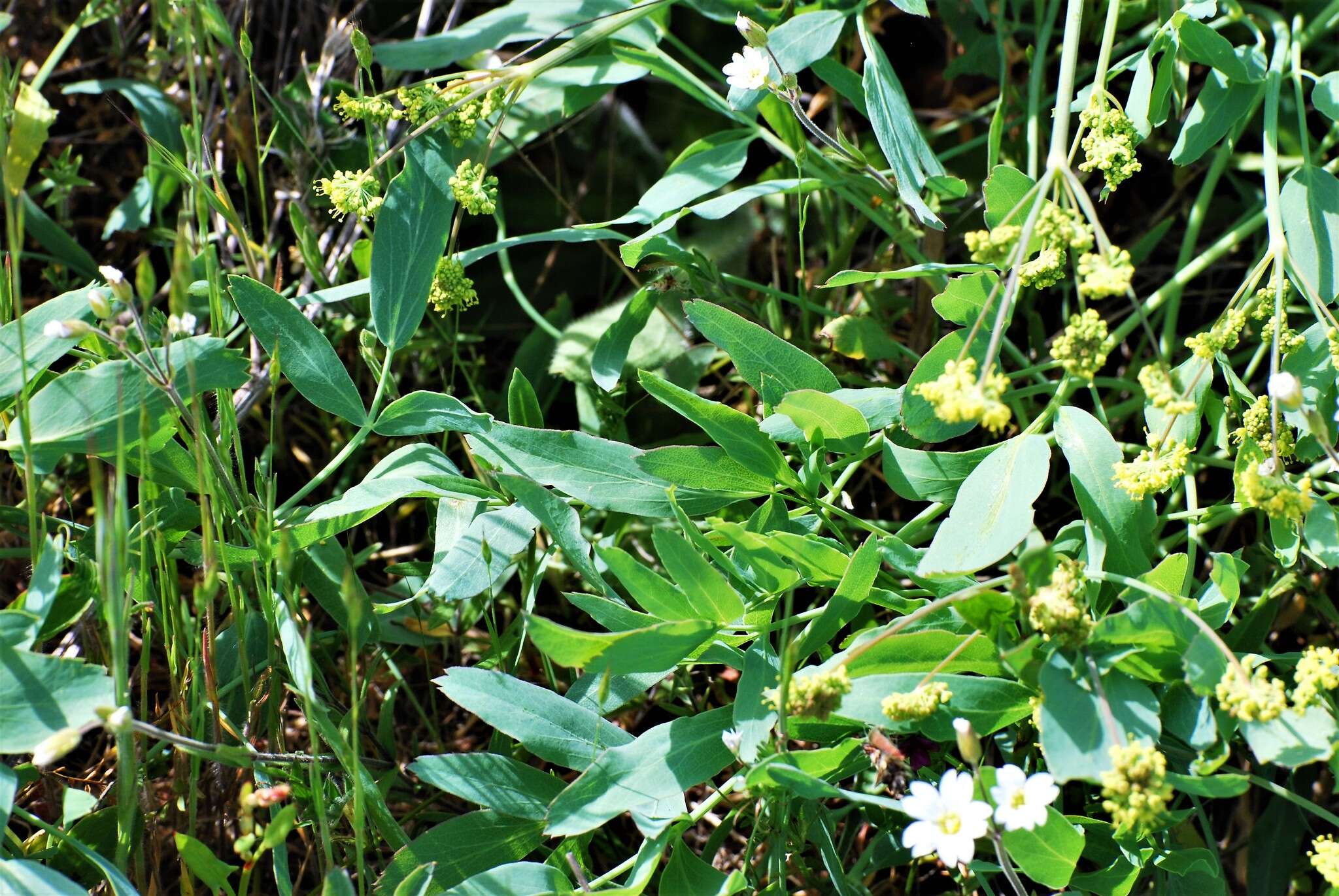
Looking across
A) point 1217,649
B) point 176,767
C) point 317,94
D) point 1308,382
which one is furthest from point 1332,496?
point 317,94

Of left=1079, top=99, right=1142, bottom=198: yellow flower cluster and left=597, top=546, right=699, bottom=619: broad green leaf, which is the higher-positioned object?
left=1079, top=99, right=1142, bottom=198: yellow flower cluster

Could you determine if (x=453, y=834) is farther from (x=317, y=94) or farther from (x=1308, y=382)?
(x=317, y=94)

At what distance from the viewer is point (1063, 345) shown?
32.5 inches

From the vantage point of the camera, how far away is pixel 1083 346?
32.5 inches

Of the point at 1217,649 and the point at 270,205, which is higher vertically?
the point at 270,205

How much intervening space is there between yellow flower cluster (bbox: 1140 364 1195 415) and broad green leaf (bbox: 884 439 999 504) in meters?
0.17

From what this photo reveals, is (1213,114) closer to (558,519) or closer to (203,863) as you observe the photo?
(558,519)

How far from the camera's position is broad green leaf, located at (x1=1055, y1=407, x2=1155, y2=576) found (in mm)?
924

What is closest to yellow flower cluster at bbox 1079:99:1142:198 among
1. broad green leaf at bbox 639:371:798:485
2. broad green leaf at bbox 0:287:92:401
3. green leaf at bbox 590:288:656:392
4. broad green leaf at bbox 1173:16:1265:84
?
broad green leaf at bbox 1173:16:1265:84

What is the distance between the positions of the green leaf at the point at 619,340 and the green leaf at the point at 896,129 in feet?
0.99

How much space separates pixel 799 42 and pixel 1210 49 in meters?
0.40

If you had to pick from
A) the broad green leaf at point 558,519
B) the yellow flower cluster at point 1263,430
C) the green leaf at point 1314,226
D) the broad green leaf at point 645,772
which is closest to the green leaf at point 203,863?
the broad green leaf at point 645,772

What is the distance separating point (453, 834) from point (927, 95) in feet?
4.28

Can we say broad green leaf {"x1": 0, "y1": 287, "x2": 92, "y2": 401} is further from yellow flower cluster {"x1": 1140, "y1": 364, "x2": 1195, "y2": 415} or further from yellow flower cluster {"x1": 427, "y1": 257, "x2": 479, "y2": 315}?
yellow flower cluster {"x1": 1140, "y1": 364, "x2": 1195, "y2": 415}
